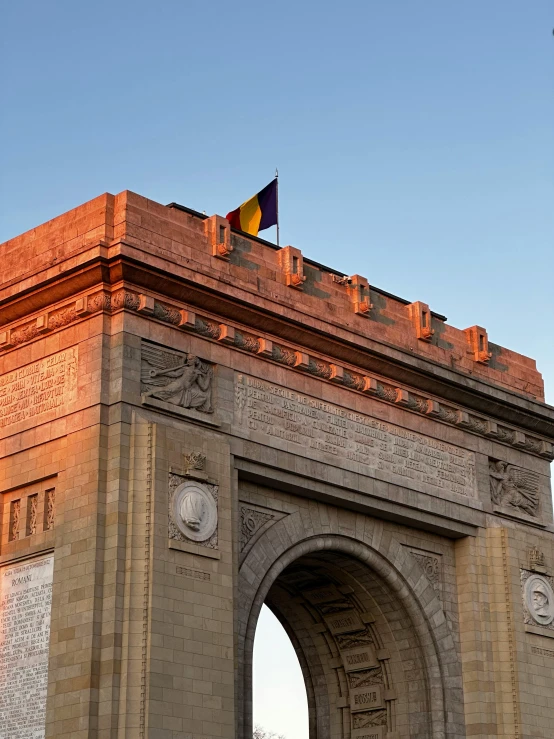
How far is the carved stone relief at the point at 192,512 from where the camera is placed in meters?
23.9

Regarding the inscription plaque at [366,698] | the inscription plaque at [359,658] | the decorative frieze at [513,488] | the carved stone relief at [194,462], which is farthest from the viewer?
the decorative frieze at [513,488]

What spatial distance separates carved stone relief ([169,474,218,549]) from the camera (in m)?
23.9

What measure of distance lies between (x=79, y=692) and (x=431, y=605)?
31.0ft

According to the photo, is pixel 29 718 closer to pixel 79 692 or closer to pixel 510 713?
pixel 79 692

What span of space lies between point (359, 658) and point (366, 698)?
0.87 m

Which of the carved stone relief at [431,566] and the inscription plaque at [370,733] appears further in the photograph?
the carved stone relief at [431,566]

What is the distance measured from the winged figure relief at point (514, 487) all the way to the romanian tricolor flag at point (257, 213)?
7.56 m

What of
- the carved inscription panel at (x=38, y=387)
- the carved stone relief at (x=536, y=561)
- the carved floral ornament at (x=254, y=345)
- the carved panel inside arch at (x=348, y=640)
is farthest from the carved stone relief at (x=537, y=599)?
the carved inscription panel at (x=38, y=387)

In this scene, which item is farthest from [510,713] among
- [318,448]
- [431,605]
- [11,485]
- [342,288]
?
[11,485]

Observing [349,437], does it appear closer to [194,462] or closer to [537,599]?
[194,462]

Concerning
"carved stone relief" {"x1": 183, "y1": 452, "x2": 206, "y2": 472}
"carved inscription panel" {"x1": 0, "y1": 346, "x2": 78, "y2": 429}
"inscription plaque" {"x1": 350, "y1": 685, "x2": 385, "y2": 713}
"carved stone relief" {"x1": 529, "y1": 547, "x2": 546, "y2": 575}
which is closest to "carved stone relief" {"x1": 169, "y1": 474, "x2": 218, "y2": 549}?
"carved stone relief" {"x1": 183, "y1": 452, "x2": 206, "y2": 472}

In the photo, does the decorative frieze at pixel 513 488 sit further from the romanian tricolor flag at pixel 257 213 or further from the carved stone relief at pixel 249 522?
the romanian tricolor flag at pixel 257 213

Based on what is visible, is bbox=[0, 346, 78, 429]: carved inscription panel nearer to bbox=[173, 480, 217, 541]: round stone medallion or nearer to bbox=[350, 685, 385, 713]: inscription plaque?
bbox=[173, 480, 217, 541]: round stone medallion

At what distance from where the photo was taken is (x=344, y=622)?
30359mm
